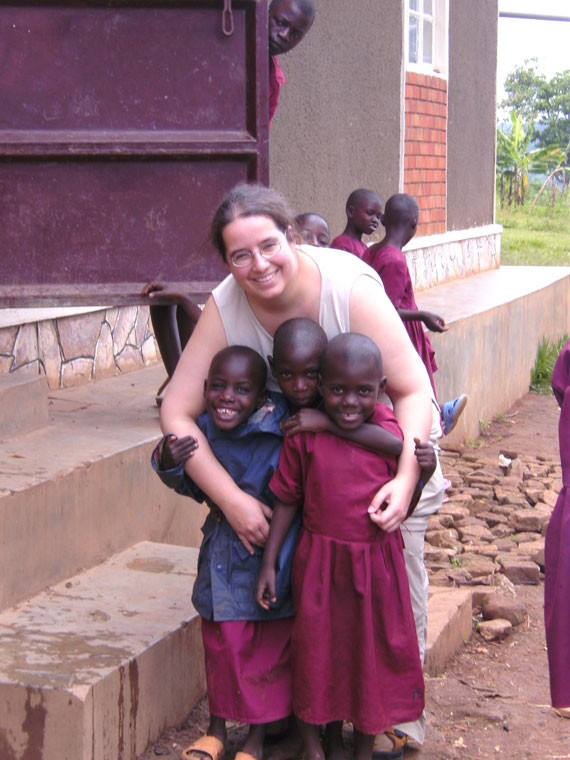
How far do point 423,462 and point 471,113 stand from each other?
331 inches

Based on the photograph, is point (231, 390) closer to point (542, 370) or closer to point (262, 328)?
point (262, 328)

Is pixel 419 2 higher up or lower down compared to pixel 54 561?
higher up

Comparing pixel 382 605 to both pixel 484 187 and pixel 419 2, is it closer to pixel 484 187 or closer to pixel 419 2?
pixel 419 2

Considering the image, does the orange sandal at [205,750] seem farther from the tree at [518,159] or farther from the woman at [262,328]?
the tree at [518,159]

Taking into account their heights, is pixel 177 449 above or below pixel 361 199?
below

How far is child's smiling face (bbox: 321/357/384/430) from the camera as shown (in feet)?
8.64

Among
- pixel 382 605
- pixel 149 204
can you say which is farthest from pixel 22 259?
pixel 382 605

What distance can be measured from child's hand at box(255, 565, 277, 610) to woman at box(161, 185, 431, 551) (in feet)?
0.30

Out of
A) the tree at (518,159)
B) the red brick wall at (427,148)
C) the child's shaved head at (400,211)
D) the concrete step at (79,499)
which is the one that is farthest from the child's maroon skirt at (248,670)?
the tree at (518,159)

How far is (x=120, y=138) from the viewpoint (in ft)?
13.5

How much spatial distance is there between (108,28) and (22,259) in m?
0.92

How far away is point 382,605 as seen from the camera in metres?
2.70

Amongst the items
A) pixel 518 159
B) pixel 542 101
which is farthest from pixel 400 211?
pixel 542 101

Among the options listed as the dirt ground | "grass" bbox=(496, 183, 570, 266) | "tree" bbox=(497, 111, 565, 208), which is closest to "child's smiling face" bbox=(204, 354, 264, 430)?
the dirt ground
